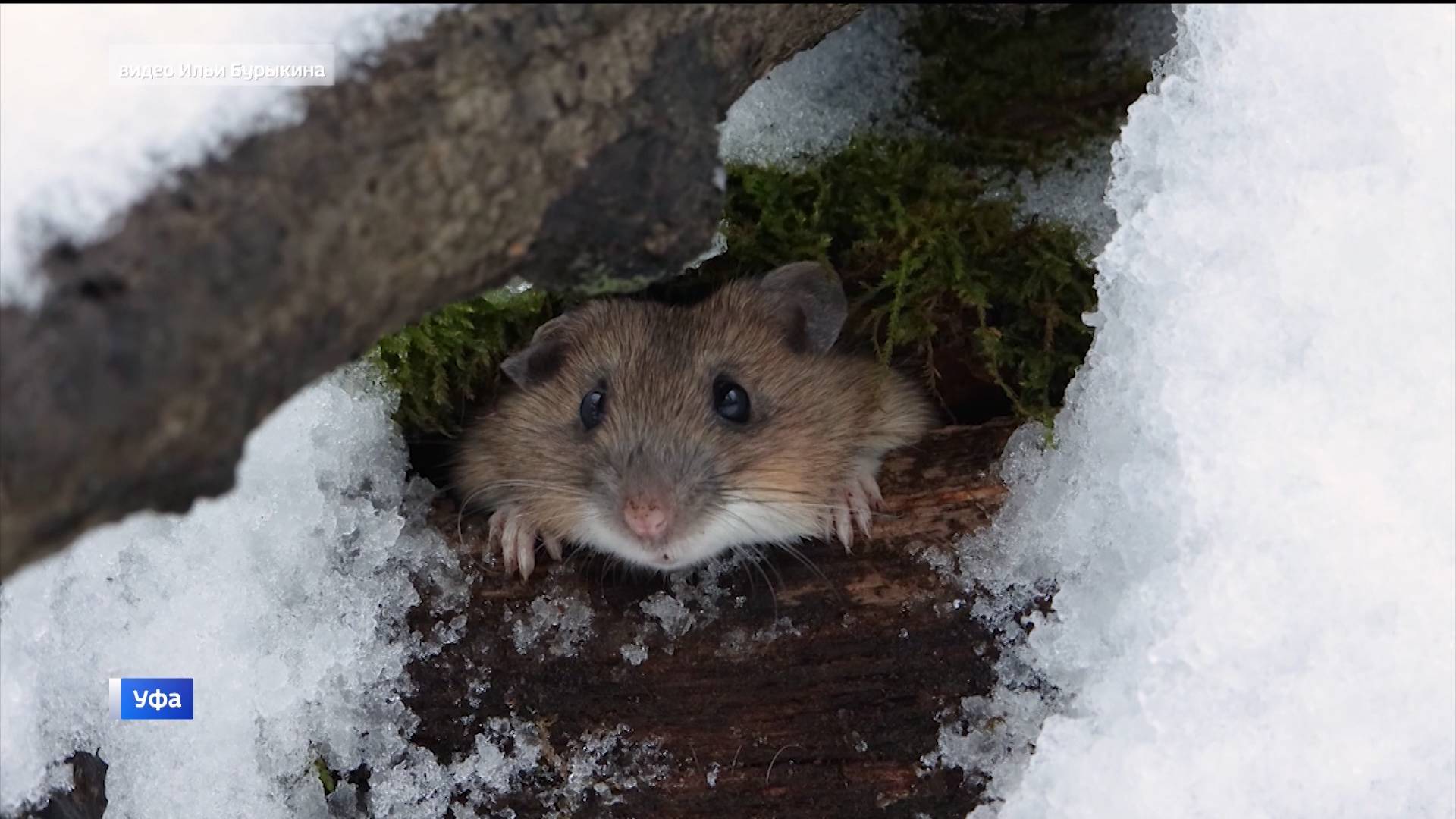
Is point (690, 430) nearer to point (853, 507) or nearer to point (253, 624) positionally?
point (853, 507)

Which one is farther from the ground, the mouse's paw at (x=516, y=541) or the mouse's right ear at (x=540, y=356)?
the mouse's right ear at (x=540, y=356)

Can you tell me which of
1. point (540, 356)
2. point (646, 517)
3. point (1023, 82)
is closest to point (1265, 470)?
point (646, 517)

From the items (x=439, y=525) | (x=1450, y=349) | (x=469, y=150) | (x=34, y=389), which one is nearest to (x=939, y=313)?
(x=1450, y=349)

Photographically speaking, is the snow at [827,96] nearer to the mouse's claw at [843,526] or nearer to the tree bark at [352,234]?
the mouse's claw at [843,526]

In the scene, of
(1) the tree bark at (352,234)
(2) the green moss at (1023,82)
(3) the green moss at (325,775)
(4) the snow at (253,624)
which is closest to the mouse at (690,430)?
(4) the snow at (253,624)

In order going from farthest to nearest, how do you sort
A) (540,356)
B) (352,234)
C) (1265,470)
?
1. (540,356)
2. (1265,470)
3. (352,234)

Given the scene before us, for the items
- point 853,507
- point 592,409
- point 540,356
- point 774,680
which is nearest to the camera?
point 774,680
